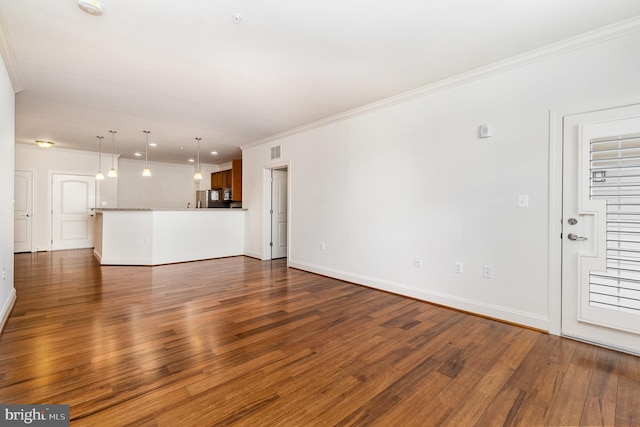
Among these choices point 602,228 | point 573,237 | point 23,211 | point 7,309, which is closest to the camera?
point 602,228

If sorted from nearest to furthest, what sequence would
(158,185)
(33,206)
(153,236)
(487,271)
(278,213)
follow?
(487,271) < (153,236) < (278,213) < (33,206) < (158,185)

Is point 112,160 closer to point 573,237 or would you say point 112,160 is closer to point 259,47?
point 259,47

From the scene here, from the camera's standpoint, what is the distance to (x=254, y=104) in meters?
4.25

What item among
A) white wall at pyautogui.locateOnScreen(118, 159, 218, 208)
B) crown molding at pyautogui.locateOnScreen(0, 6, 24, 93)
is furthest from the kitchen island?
white wall at pyautogui.locateOnScreen(118, 159, 218, 208)

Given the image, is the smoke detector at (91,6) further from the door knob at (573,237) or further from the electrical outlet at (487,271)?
the door knob at (573,237)

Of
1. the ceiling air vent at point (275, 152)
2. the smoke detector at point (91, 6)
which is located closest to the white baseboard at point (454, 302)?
the ceiling air vent at point (275, 152)

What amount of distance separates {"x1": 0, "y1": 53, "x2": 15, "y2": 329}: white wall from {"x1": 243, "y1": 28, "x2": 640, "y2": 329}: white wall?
12.6ft

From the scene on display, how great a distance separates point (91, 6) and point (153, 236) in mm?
4429

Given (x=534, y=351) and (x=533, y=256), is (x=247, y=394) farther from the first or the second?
(x=533, y=256)

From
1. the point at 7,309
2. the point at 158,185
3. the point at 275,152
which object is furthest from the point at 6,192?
the point at 158,185

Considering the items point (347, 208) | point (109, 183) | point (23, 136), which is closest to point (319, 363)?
point (347, 208)

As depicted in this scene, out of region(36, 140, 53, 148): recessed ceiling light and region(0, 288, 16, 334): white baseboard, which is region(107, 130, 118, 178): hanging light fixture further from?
region(0, 288, 16, 334): white baseboard

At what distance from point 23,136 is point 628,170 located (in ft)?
31.6

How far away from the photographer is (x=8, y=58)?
9.39 feet
